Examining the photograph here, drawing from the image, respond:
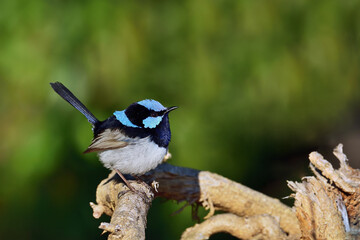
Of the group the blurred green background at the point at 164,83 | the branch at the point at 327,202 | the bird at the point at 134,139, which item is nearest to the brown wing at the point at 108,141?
the bird at the point at 134,139

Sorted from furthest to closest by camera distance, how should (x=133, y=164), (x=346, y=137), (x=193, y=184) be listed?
(x=346, y=137) → (x=193, y=184) → (x=133, y=164)

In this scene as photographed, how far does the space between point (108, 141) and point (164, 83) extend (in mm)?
814

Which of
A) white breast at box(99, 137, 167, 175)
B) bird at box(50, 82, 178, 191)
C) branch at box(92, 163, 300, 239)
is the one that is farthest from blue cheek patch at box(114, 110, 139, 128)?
branch at box(92, 163, 300, 239)

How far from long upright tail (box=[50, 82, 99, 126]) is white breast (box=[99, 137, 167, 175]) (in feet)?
1.08

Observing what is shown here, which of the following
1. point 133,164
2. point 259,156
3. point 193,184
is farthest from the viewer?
point 259,156

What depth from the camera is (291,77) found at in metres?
3.66

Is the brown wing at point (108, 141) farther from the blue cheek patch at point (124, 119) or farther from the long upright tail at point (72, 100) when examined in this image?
the long upright tail at point (72, 100)

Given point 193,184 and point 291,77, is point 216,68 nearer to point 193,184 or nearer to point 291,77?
→ point 291,77

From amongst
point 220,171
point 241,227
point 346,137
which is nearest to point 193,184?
point 241,227

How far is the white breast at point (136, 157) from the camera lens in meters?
2.83

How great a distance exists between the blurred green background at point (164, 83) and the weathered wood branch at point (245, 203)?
519 millimetres

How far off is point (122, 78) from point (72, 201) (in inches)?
31.3

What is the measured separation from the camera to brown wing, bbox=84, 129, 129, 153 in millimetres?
2893

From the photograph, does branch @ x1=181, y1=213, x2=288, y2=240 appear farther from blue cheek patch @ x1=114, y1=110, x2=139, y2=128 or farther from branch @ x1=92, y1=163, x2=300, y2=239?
blue cheek patch @ x1=114, y1=110, x2=139, y2=128
